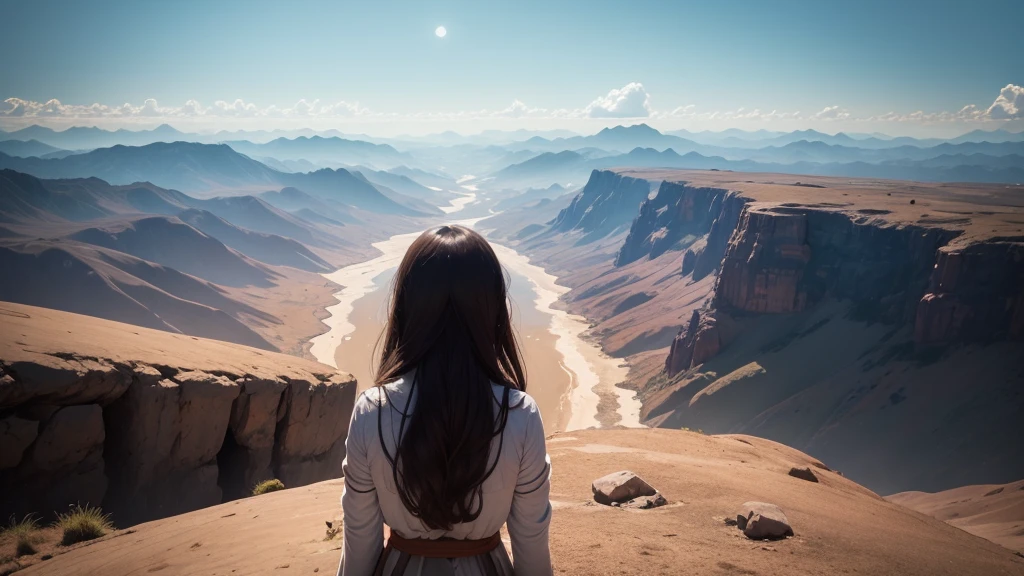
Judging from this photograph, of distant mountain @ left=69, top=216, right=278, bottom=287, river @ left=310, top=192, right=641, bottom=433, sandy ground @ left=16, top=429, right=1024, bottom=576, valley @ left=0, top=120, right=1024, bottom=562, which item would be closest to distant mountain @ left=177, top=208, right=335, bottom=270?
river @ left=310, top=192, right=641, bottom=433

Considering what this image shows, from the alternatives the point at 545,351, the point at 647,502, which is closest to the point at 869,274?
the point at 545,351

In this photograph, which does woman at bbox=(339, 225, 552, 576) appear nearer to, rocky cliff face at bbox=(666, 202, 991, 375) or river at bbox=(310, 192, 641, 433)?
river at bbox=(310, 192, 641, 433)

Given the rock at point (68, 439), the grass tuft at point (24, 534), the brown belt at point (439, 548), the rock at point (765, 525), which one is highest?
the brown belt at point (439, 548)

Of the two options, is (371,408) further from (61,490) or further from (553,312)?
(553,312)

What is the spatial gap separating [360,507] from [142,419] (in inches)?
536

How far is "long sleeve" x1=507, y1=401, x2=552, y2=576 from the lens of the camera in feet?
10.3

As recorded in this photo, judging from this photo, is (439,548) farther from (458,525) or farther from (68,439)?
(68,439)

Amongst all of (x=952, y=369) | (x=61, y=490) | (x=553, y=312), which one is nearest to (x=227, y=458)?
(x=61, y=490)

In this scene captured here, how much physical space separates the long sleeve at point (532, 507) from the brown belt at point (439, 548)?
0.42 ft

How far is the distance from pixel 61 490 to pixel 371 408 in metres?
13.6

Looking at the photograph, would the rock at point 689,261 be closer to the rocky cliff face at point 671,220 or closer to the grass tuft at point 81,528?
the rocky cliff face at point 671,220

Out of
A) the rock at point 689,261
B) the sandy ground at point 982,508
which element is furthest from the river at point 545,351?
the sandy ground at point 982,508

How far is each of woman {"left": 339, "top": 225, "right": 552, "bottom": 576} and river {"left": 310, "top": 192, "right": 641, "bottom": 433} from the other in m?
28.1

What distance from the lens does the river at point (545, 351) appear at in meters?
59.4
